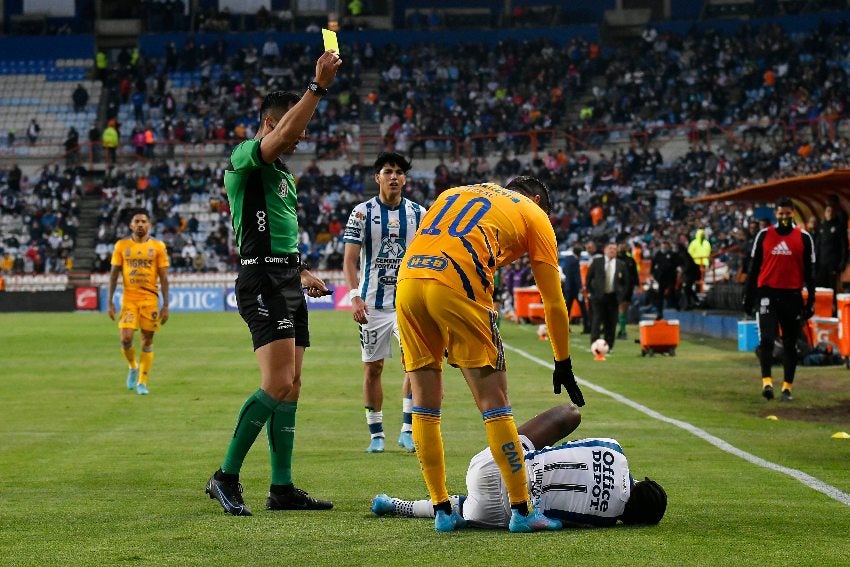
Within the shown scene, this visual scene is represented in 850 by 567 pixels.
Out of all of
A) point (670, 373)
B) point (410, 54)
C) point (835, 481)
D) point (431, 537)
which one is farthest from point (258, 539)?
point (410, 54)

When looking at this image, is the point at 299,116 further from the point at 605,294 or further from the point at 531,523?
the point at 605,294

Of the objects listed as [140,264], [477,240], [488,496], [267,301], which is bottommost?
[488,496]

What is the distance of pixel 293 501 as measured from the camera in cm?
798

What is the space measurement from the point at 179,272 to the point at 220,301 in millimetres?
2613

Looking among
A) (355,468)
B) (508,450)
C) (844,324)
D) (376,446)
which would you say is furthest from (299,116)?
(844,324)

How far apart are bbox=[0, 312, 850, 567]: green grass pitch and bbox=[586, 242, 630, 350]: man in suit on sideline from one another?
3.67 metres

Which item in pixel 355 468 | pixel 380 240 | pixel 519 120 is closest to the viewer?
pixel 355 468

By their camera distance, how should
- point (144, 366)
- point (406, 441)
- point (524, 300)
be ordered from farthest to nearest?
1. point (524, 300)
2. point (144, 366)
3. point (406, 441)

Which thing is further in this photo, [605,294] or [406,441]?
[605,294]

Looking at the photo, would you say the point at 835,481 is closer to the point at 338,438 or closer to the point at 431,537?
the point at 431,537

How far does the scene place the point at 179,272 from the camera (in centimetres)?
5097

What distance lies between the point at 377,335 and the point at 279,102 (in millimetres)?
3885

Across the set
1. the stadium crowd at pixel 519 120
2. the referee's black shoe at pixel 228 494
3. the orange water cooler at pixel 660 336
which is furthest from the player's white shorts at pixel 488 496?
the stadium crowd at pixel 519 120

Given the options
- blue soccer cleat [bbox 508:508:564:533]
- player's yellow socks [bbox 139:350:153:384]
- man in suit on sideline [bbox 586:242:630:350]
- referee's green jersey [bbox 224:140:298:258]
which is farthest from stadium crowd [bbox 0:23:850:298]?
blue soccer cleat [bbox 508:508:564:533]
